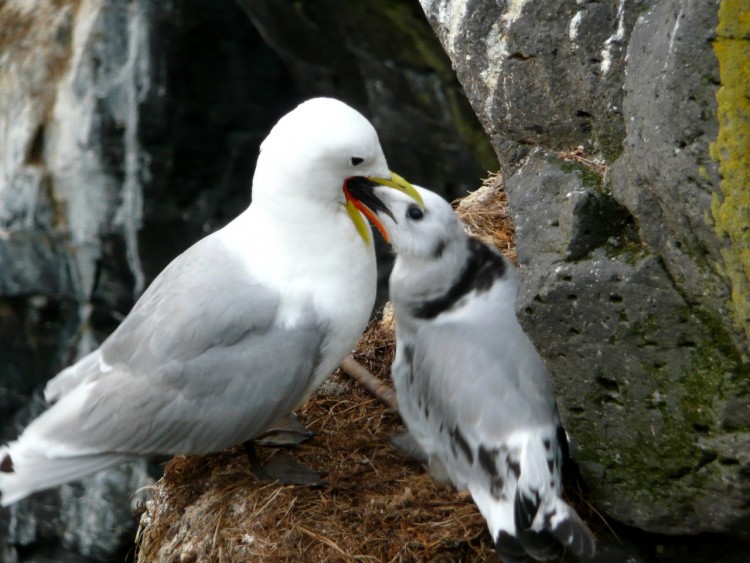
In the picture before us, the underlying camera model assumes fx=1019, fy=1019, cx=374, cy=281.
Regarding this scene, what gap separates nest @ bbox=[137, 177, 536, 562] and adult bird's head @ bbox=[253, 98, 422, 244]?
874 millimetres

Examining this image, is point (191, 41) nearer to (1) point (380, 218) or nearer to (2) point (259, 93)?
(2) point (259, 93)

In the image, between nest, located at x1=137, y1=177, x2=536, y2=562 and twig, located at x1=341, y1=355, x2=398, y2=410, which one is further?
twig, located at x1=341, y1=355, x2=398, y2=410

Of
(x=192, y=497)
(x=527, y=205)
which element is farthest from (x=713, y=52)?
(x=192, y=497)

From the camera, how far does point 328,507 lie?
3.42 metres

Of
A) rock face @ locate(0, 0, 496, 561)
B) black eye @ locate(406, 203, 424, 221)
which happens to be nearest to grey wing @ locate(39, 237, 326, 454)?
black eye @ locate(406, 203, 424, 221)

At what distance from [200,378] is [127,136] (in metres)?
3.97

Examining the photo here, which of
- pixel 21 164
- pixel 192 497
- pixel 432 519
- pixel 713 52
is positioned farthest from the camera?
pixel 21 164

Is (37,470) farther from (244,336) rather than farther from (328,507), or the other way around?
(328,507)

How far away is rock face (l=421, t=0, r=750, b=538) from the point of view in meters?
2.29

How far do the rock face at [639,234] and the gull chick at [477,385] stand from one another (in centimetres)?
20

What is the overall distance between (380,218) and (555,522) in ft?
3.92

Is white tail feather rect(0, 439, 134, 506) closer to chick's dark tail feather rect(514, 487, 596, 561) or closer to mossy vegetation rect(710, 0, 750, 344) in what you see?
chick's dark tail feather rect(514, 487, 596, 561)

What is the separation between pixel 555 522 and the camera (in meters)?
2.88

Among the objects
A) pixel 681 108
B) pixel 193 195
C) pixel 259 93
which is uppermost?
pixel 681 108
